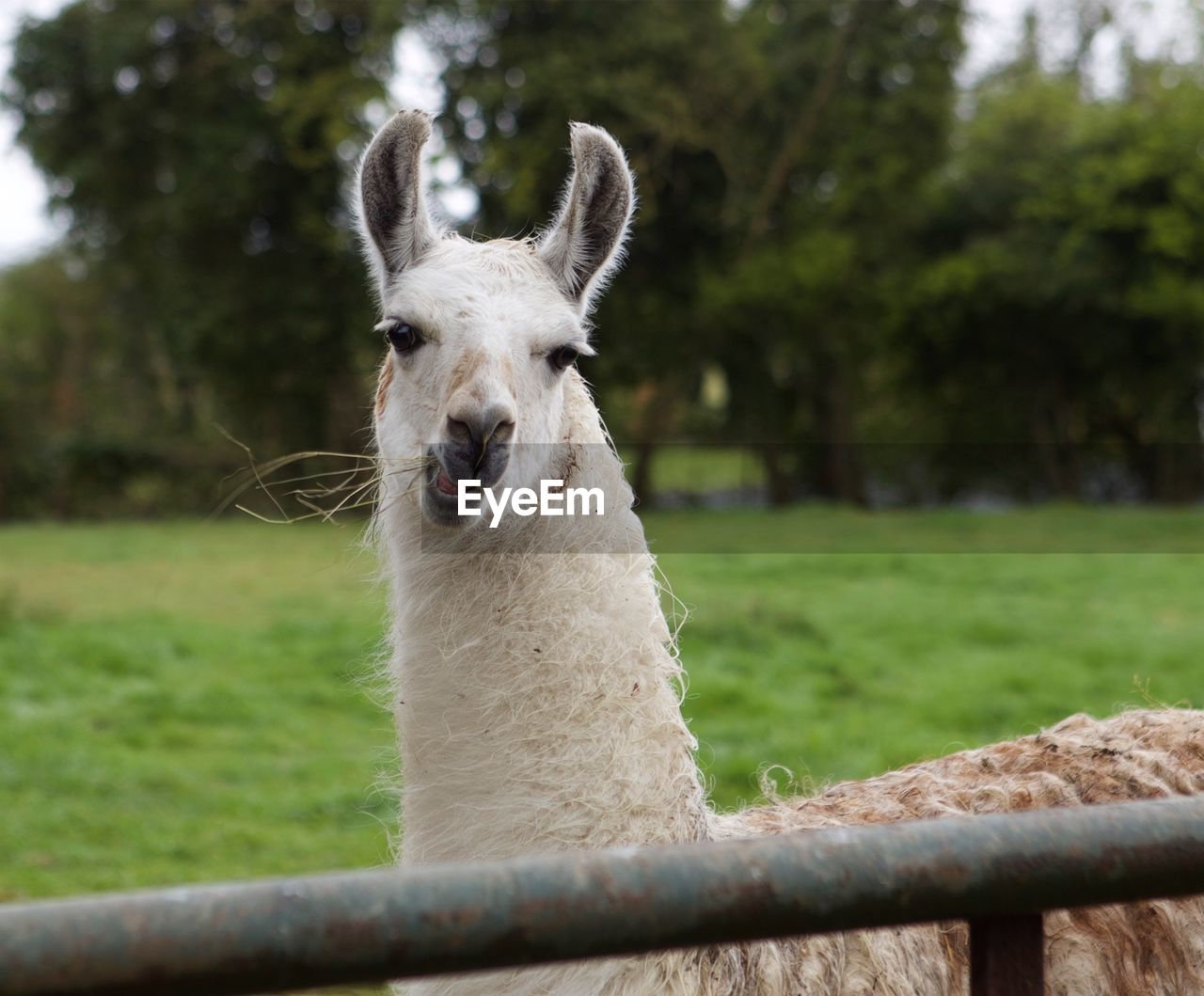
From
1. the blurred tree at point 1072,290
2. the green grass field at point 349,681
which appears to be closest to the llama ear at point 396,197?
the green grass field at point 349,681

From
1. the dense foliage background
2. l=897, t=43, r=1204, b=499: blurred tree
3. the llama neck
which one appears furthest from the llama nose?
l=897, t=43, r=1204, b=499: blurred tree

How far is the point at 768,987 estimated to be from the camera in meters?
1.95

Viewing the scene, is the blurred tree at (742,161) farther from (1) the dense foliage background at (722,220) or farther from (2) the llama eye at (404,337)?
(2) the llama eye at (404,337)

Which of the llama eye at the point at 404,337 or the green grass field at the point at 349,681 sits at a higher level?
the llama eye at the point at 404,337

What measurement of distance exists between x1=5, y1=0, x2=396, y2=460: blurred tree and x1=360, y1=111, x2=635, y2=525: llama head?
15.9 metres

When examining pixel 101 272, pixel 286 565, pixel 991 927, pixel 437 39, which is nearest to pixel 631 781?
pixel 991 927

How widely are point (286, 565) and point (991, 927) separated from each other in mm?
11863

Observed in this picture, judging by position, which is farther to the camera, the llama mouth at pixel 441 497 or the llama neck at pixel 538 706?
the llama mouth at pixel 441 497

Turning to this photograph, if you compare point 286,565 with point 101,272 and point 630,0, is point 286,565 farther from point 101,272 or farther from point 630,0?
point 101,272

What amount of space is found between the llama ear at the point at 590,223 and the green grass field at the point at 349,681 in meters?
0.80

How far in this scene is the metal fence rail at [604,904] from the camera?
88 centimetres

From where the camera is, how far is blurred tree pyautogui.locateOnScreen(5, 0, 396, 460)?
1869 centimetres

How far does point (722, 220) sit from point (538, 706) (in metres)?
18.7

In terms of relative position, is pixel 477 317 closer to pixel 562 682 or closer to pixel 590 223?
pixel 590 223
